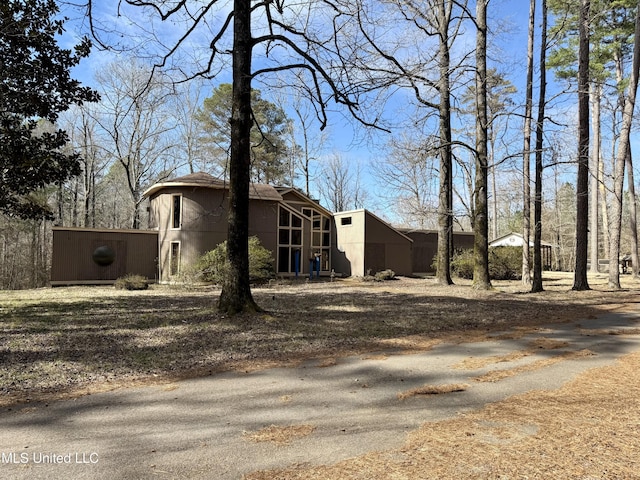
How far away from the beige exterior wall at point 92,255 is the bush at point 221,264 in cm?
379

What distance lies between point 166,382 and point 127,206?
35030 millimetres

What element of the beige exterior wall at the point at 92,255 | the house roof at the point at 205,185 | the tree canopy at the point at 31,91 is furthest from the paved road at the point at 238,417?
the beige exterior wall at the point at 92,255

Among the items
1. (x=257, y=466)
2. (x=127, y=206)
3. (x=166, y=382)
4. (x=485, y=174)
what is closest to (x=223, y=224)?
(x=485, y=174)

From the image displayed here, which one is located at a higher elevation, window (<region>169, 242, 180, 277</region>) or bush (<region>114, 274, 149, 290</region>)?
window (<region>169, 242, 180, 277</region>)

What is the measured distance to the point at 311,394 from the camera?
3.93 m

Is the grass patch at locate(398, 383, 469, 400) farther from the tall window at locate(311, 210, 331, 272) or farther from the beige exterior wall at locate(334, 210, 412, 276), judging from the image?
the tall window at locate(311, 210, 331, 272)

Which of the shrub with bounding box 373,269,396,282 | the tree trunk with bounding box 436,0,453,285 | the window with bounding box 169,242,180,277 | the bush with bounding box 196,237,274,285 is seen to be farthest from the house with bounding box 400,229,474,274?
the window with bounding box 169,242,180,277

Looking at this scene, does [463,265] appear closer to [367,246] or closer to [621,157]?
[367,246]

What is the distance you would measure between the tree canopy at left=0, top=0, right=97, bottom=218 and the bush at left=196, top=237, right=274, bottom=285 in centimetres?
822

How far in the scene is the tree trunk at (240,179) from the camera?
25.6 feet

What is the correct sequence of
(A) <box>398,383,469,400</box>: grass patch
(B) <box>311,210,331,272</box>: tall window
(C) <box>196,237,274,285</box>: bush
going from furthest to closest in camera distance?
(B) <box>311,210,331,272</box>: tall window
(C) <box>196,237,274,285</box>: bush
(A) <box>398,383,469,400</box>: grass patch

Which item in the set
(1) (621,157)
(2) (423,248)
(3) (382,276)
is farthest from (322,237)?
(1) (621,157)

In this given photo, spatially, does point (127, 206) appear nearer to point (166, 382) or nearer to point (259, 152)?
point (259, 152)

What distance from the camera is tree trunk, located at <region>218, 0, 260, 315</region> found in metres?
7.79
